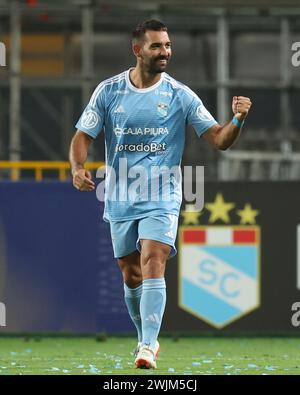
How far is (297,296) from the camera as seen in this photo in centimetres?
1176

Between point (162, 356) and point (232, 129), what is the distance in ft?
7.24

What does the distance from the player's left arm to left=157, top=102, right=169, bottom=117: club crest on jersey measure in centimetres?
29

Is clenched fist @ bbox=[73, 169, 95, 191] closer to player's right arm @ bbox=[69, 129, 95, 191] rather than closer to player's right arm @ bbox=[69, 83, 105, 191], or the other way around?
player's right arm @ bbox=[69, 129, 95, 191]

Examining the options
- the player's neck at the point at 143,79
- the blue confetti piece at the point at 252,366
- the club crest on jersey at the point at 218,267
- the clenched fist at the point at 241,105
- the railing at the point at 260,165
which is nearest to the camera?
the clenched fist at the point at 241,105

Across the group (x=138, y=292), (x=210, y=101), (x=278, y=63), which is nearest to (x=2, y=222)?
(x=138, y=292)

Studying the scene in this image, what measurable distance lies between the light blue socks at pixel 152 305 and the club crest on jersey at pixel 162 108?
102 centimetres

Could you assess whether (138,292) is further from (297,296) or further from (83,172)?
(297,296)

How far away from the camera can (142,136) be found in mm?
8242

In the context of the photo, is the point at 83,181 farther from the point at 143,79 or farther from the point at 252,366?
the point at 252,366

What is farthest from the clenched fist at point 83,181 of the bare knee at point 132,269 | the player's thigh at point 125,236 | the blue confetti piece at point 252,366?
the blue confetti piece at point 252,366

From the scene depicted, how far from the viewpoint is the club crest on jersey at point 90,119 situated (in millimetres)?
8359

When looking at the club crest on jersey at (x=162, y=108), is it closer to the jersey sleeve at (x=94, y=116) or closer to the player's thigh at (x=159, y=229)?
the jersey sleeve at (x=94, y=116)

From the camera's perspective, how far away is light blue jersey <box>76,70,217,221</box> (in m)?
8.21

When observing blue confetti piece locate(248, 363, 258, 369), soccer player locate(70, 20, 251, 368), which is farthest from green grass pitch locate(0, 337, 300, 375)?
soccer player locate(70, 20, 251, 368)
